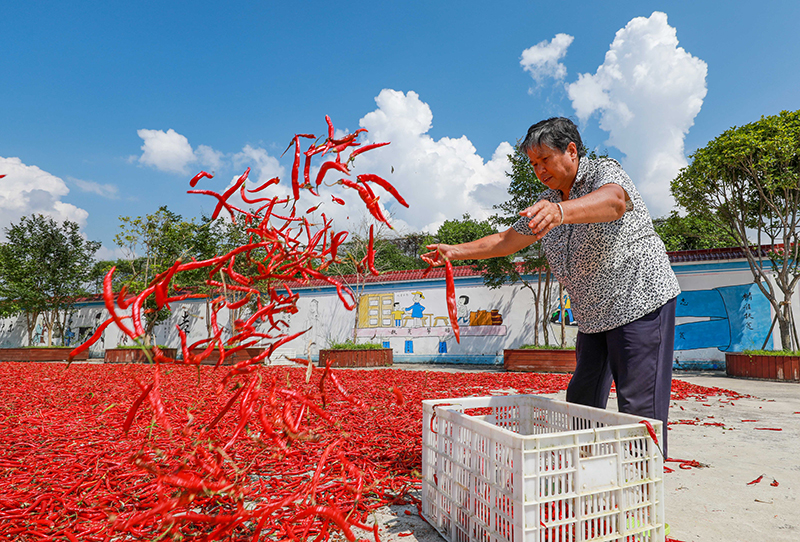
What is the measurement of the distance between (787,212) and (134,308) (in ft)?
36.2

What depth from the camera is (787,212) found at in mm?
8695

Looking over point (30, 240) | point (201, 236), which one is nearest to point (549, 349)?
point (201, 236)

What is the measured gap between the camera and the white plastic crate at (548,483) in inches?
→ 48.7

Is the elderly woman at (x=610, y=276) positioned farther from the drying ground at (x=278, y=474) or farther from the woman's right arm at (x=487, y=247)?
the drying ground at (x=278, y=474)

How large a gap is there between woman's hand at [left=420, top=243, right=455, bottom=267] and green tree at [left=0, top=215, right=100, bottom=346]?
18685mm

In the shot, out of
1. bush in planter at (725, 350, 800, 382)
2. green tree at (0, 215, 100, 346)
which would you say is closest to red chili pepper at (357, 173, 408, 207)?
bush in planter at (725, 350, 800, 382)

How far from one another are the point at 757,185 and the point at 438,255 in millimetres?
9410

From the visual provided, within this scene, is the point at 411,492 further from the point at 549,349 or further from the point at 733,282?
the point at 733,282

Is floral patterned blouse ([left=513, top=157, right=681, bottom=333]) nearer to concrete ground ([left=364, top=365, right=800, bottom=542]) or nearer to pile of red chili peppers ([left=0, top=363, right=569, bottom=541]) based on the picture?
concrete ground ([left=364, top=365, right=800, bottom=542])

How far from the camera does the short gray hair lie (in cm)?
185

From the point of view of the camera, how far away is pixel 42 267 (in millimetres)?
16234

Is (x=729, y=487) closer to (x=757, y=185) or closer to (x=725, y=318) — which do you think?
(x=757, y=185)

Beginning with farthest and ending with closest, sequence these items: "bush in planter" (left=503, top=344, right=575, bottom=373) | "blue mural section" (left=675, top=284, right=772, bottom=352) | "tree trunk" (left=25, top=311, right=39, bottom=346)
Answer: "tree trunk" (left=25, top=311, right=39, bottom=346)
"blue mural section" (left=675, top=284, right=772, bottom=352)
"bush in planter" (left=503, top=344, right=575, bottom=373)

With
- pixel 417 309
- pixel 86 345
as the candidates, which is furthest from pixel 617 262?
pixel 417 309
